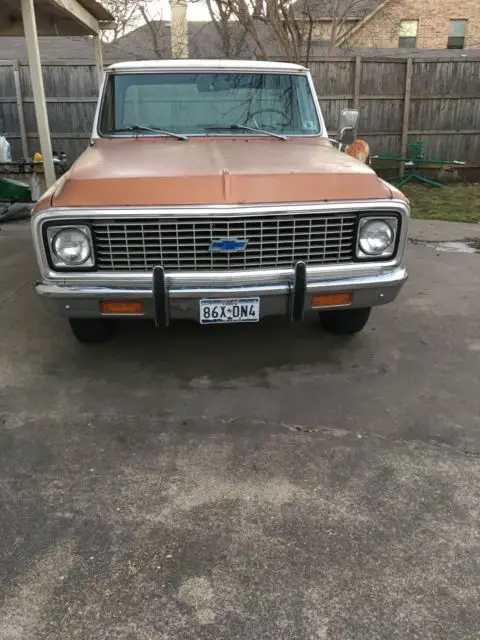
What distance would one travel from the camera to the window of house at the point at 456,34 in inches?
1037

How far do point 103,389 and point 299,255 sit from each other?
148 centimetres

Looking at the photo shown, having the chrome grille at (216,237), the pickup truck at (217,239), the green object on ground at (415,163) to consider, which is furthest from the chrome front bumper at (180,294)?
the green object on ground at (415,163)

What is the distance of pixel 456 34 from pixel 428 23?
1525 mm

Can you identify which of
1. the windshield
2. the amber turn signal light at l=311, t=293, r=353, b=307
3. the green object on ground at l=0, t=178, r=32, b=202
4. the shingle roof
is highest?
the shingle roof

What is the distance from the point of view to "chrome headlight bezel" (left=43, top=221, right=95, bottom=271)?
10.4 feet

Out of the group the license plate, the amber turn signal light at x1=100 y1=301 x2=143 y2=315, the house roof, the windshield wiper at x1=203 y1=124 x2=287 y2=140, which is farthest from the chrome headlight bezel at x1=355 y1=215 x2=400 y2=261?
the house roof

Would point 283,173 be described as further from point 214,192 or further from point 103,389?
point 103,389

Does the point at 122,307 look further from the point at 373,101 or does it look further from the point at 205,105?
the point at 373,101

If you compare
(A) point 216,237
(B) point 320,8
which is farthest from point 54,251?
(B) point 320,8

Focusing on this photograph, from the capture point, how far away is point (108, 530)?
244cm

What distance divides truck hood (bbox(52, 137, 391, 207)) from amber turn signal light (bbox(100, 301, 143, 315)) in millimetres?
561

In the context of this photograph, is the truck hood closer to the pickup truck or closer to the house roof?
the pickup truck

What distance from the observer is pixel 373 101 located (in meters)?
11.6

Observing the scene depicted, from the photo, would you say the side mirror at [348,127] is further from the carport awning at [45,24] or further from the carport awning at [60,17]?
the carport awning at [60,17]
